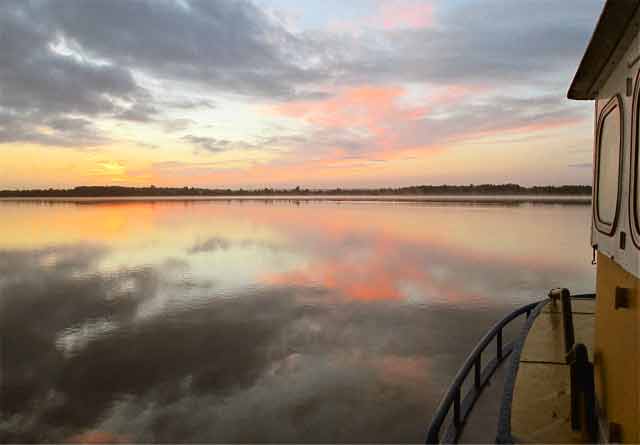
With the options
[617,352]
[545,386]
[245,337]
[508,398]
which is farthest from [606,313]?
[245,337]

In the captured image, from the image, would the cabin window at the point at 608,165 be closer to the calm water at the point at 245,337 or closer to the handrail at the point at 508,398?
the handrail at the point at 508,398

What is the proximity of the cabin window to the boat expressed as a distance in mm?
11

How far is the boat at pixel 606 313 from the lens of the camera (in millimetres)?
3719

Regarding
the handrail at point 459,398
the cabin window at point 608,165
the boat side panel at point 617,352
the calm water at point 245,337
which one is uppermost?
the cabin window at point 608,165

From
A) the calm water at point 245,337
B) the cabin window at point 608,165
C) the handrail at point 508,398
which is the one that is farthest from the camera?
the calm water at point 245,337

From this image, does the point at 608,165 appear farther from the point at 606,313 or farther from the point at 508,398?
the point at 508,398

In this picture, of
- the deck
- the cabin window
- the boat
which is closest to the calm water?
the deck

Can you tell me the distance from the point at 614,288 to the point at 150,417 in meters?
8.53

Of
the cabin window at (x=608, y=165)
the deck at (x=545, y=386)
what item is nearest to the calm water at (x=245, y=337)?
the deck at (x=545, y=386)

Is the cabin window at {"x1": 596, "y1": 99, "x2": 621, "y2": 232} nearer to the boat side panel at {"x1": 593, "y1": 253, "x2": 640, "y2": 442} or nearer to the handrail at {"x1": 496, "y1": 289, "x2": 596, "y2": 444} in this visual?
the boat side panel at {"x1": 593, "y1": 253, "x2": 640, "y2": 442}

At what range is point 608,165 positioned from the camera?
184 inches

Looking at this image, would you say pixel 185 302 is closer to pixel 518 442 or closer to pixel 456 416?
pixel 456 416

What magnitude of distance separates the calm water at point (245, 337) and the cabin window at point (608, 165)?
5600mm

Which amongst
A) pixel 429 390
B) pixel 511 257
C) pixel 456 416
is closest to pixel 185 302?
pixel 429 390
